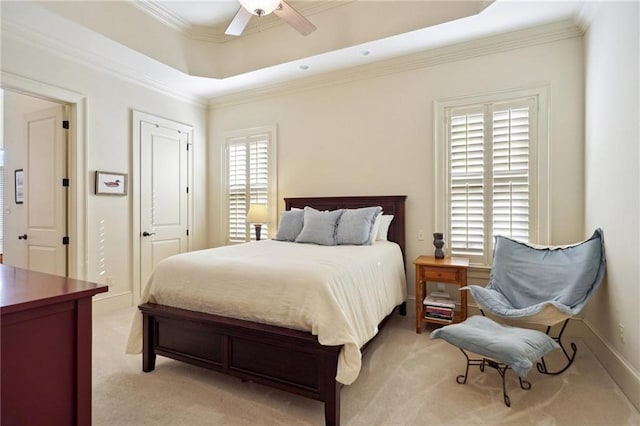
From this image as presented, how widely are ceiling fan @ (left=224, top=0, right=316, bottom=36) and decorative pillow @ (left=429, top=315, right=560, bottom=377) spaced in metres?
2.68

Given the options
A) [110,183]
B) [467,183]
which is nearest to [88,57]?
[110,183]

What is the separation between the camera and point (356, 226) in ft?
11.0

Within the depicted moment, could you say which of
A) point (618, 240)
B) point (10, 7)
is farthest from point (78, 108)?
point (618, 240)

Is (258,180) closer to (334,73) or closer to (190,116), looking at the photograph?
(190,116)

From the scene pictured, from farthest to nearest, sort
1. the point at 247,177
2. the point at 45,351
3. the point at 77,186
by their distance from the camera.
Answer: the point at 247,177, the point at 77,186, the point at 45,351

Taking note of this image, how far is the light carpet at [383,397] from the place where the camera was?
1.89 m

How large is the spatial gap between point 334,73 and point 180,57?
1960mm

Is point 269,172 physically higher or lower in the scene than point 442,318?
higher

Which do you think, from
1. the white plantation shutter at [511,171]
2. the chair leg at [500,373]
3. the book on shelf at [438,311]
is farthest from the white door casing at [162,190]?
the white plantation shutter at [511,171]

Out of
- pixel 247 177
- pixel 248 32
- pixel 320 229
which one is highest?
pixel 248 32

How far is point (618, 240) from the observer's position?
7.50 ft

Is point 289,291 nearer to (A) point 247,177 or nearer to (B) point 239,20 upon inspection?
(B) point 239,20

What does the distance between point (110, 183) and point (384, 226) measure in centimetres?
331

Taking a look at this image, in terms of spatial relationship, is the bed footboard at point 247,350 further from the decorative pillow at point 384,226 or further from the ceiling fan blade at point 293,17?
the ceiling fan blade at point 293,17
